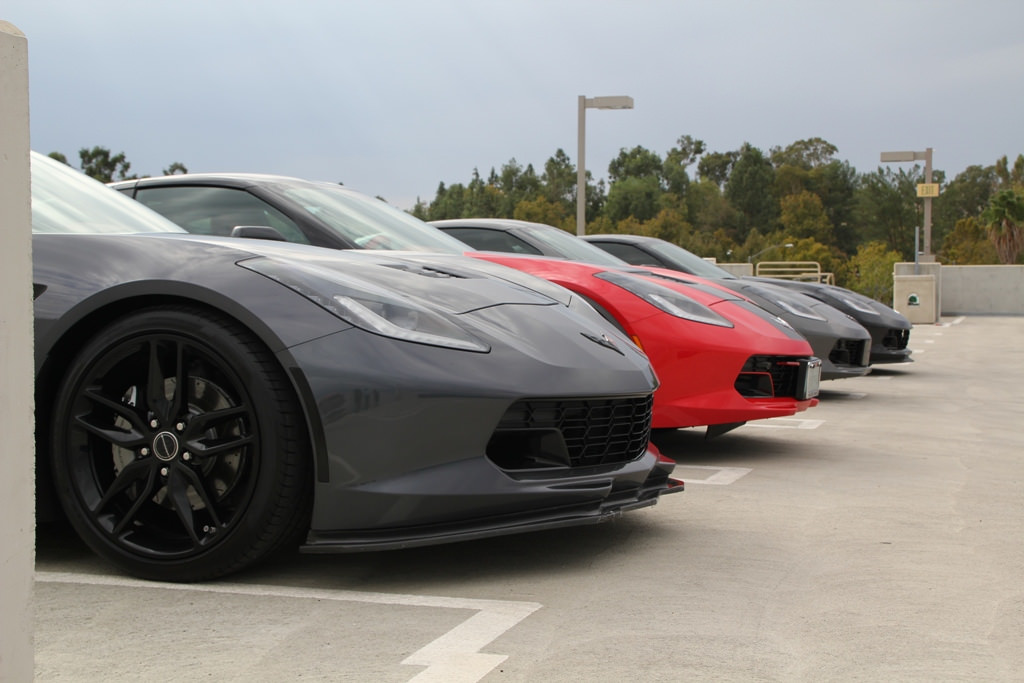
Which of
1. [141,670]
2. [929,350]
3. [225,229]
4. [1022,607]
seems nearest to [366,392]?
[141,670]

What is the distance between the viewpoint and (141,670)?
2.45 m

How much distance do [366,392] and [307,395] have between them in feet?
0.52

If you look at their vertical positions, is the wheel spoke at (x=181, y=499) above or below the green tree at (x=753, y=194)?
below

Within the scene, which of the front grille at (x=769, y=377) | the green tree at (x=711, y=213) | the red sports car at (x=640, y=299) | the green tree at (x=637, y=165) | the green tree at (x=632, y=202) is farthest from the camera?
the green tree at (x=637, y=165)

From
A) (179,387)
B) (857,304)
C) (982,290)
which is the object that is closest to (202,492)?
(179,387)

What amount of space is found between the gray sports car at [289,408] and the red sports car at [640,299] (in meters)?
1.36

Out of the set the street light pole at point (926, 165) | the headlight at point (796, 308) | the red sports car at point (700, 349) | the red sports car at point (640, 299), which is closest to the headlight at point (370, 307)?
the red sports car at point (640, 299)

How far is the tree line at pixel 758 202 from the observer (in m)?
88.4

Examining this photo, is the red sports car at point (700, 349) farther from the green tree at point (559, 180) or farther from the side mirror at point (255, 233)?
the green tree at point (559, 180)

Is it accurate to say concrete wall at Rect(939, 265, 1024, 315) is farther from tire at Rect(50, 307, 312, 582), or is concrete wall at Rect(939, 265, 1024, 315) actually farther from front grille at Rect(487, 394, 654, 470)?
tire at Rect(50, 307, 312, 582)

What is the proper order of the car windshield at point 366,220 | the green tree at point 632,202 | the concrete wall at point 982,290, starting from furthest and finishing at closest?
1. the green tree at point 632,202
2. the concrete wall at point 982,290
3. the car windshield at point 366,220

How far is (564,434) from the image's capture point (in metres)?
3.36

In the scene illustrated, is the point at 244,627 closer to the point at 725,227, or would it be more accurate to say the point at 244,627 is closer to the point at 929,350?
the point at 929,350

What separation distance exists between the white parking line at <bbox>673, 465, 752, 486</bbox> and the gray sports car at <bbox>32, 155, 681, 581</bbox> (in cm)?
169
